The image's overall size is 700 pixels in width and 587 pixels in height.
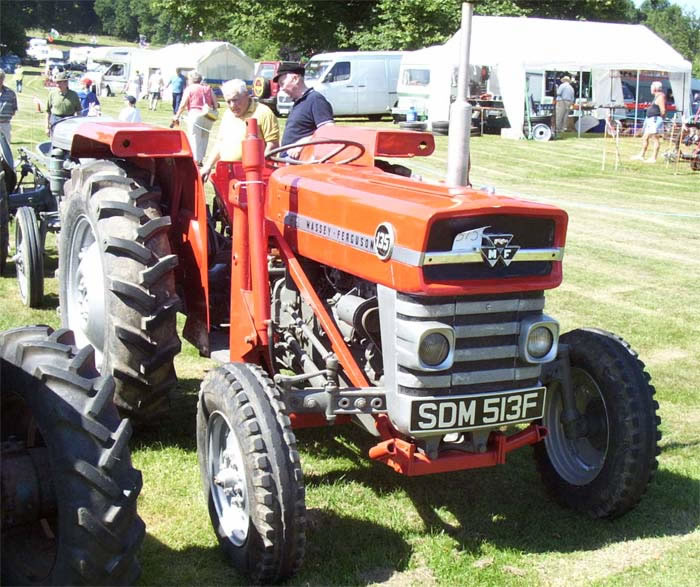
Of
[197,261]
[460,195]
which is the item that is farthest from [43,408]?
[197,261]

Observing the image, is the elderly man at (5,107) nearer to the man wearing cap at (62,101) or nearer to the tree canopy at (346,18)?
the man wearing cap at (62,101)

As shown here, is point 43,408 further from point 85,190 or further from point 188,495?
point 85,190

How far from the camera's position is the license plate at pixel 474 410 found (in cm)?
340

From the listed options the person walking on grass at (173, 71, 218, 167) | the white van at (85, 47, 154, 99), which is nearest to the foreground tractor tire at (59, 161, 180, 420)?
the person walking on grass at (173, 71, 218, 167)

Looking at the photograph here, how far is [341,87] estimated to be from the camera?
30.8 metres

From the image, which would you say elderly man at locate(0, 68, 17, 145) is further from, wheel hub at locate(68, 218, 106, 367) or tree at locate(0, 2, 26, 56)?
tree at locate(0, 2, 26, 56)

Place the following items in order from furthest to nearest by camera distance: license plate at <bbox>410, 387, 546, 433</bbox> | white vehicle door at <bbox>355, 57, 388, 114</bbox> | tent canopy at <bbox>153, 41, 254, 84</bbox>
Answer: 1. tent canopy at <bbox>153, 41, 254, 84</bbox>
2. white vehicle door at <bbox>355, 57, 388, 114</bbox>
3. license plate at <bbox>410, 387, 546, 433</bbox>

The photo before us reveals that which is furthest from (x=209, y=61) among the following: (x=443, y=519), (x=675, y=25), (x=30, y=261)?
(x=675, y=25)

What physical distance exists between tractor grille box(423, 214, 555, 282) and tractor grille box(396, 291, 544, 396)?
9 centimetres

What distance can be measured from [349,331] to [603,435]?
1257mm

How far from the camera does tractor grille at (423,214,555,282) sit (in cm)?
333

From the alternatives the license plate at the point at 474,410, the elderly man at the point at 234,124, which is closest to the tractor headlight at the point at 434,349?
the license plate at the point at 474,410

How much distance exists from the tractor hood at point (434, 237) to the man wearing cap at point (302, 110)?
2.48 metres

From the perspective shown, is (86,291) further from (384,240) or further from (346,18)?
(346,18)
